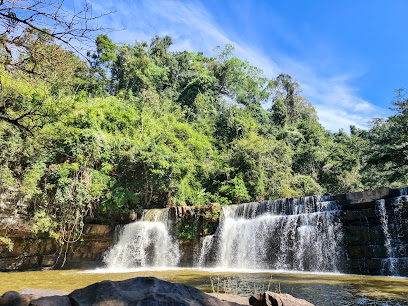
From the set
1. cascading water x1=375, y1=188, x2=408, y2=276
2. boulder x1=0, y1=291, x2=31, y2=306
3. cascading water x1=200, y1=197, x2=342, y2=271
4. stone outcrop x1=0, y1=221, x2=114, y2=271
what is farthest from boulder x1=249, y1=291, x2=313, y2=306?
stone outcrop x1=0, y1=221, x2=114, y2=271

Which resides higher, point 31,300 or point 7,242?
point 31,300

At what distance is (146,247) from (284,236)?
251 inches

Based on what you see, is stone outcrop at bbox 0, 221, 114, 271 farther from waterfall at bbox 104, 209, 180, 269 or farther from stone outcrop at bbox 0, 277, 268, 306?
stone outcrop at bbox 0, 277, 268, 306

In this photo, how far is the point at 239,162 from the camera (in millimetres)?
19469

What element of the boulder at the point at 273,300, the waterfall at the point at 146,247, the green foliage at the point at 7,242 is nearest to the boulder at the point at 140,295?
the boulder at the point at 273,300

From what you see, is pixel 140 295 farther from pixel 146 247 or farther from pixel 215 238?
pixel 146 247

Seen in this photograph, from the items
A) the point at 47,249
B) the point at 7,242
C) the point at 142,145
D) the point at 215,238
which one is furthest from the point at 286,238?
the point at 7,242

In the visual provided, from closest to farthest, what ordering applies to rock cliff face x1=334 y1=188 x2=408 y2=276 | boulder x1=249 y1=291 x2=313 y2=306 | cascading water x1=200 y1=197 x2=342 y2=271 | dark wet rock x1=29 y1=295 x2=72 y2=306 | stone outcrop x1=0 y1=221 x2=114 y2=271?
1. dark wet rock x1=29 y1=295 x2=72 y2=306
2. boulder x1=249 y1=291 x2=313 y2=306
3. rock cliff face x1=334 y1=188 x2=408 y2=276
4. cascading water x1=200 y1=197 x2=342 y2=271
5. stone outcrop x1=0 y1=221 x2=114 y2=271

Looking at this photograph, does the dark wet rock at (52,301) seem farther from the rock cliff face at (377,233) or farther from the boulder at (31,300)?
the rock cliff face at (377,233)

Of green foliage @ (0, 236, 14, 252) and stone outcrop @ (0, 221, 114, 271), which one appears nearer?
green foliage @ (0, 236, 14, 252)

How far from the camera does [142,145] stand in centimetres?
1493

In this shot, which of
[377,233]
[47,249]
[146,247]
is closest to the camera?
[377,233]

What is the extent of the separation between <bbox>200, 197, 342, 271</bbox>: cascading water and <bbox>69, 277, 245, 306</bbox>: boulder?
937cm

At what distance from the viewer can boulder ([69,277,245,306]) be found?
218cm
